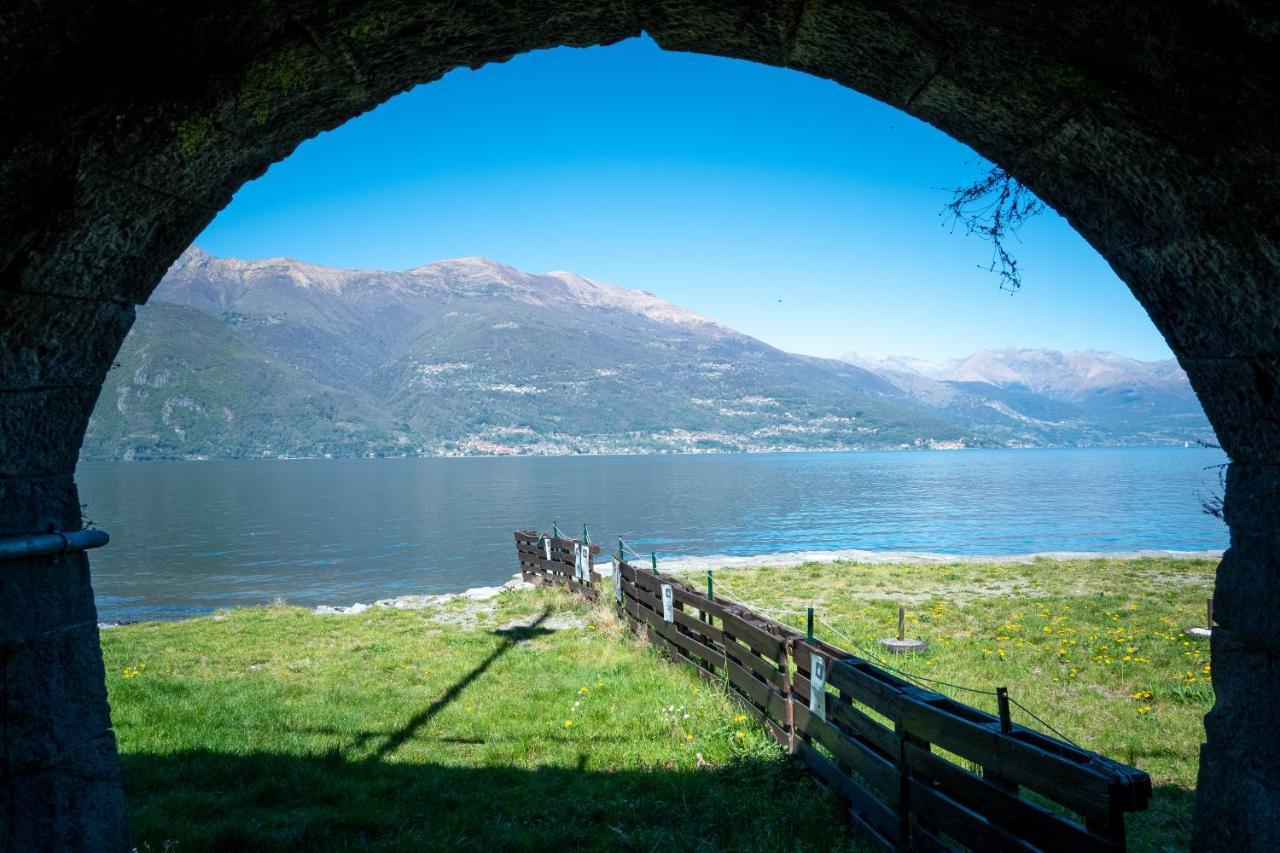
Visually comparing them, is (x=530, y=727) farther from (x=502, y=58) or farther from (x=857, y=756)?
(x=502, y=58)

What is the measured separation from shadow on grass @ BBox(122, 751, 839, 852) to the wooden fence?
424 mm

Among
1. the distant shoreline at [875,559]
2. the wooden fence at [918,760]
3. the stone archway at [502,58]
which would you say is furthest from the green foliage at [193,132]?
the distant shoreline at [875,559]

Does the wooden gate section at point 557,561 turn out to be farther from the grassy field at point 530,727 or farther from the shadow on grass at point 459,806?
the shadow on grass at point 459,806

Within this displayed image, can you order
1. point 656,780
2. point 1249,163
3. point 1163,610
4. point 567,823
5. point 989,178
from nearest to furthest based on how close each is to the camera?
point 1249,163 < point 989,178 < point 567,823 < point 656,780 < point 1163,610

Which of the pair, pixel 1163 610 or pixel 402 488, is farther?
pixel 402 488

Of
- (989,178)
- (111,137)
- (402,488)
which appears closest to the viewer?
(111,137)

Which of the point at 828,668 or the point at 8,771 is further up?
the point at 8,771

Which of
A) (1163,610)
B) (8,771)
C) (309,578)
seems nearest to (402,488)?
(309,578)

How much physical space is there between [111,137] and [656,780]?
608 cm

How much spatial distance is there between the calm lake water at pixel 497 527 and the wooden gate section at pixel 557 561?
11.5m

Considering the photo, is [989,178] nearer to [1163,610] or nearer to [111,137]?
[111,137]

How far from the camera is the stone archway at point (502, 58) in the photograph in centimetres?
249

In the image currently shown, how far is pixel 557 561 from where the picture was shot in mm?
20438

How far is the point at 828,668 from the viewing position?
21.7 ft
